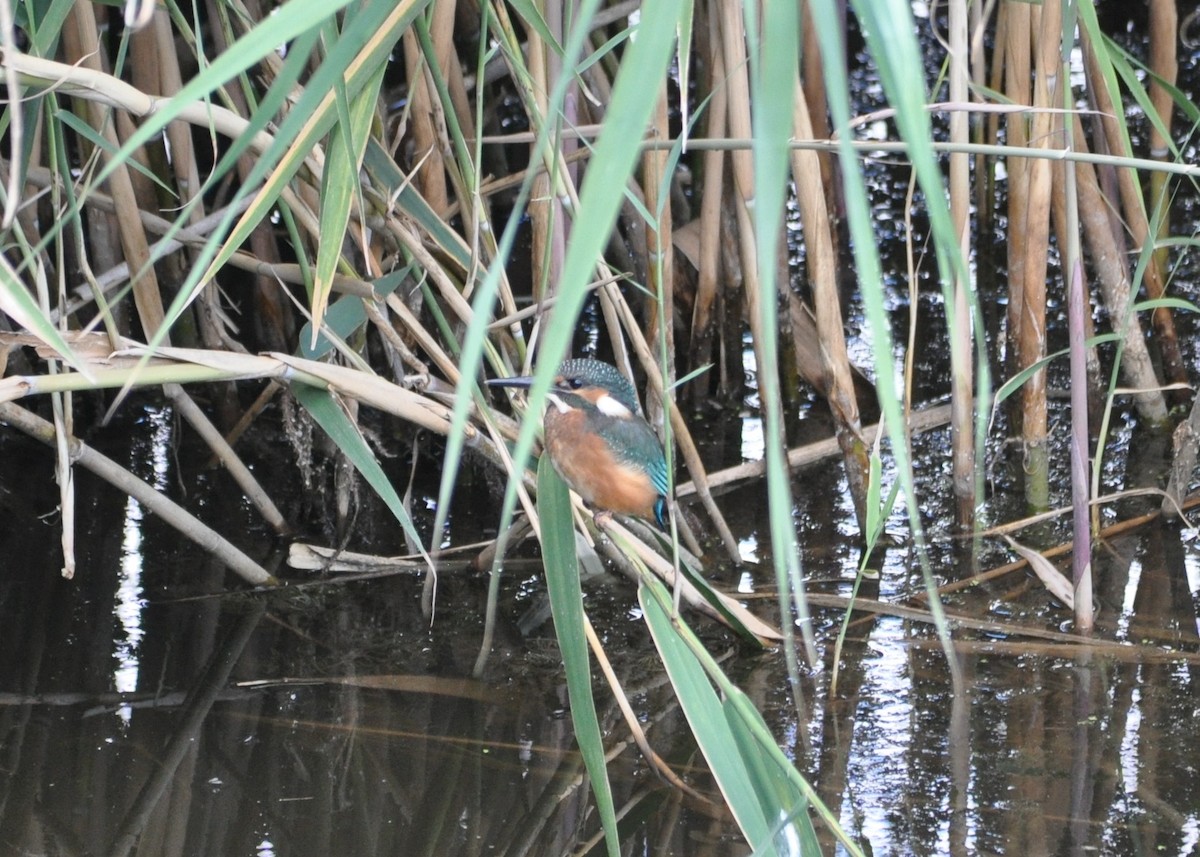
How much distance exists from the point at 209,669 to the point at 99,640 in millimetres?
294

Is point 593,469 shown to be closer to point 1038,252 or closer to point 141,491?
point 141,491

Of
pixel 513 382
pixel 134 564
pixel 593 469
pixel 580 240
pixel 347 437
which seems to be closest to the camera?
pixel 580 240

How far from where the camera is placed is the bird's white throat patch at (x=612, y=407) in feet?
7.83

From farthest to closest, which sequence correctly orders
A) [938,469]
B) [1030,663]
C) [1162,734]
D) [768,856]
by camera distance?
[938,469] < [1030,663] < [1162,734] < [768,856]

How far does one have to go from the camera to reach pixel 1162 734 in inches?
88.9

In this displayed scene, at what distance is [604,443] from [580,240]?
1.57 m

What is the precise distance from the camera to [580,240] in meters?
0.74

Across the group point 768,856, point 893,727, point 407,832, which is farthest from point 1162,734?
point 407,832

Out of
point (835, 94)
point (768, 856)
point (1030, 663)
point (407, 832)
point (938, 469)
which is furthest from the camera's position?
point (938, 469)

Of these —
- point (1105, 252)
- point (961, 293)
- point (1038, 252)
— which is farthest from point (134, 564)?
point (1105, 252)

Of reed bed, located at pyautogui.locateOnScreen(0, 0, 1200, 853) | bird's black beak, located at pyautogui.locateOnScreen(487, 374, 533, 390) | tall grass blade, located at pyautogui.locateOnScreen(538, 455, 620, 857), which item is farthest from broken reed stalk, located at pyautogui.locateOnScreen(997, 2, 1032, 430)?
tall grass blade, located at pyautogui.locateOnScreen(538, 455, 620, 857)

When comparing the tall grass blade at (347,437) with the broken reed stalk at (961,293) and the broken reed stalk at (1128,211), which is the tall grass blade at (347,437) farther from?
the broken reed stalk at (1128,211)

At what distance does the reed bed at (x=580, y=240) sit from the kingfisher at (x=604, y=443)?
84mm

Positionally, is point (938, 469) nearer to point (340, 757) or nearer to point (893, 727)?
point (893, 727)
